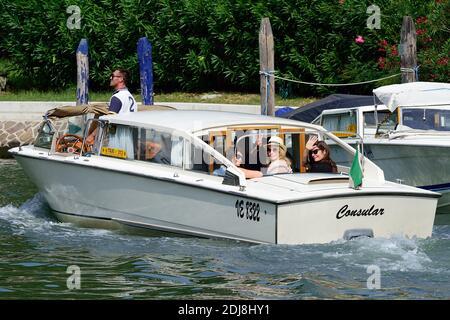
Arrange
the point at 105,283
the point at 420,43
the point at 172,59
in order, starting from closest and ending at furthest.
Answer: the point at 105,283, the point at 420,43, the point at 172,59

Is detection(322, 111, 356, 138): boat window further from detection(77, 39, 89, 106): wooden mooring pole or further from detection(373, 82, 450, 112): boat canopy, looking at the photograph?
detection(77, 39, 89, 106): wooden mooring pole

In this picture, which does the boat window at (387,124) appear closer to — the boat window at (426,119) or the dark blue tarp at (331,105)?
the boat window at (426,119)

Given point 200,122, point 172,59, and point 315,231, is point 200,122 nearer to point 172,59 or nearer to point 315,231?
point 315,231

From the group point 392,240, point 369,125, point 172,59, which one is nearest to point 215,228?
point 392,240

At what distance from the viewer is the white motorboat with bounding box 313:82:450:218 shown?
16359mm

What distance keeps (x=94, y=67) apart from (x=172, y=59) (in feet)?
6.39

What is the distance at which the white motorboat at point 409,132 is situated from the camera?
16.4 metres

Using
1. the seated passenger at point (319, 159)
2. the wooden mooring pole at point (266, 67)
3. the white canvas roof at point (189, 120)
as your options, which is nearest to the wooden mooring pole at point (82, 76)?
the wooden mooring pole at point (266, 67)

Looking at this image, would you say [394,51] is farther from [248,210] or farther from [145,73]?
[248,210]

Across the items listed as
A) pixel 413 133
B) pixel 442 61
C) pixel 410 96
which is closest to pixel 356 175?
pixel 413 133

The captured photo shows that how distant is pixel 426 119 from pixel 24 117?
1108 centimetres

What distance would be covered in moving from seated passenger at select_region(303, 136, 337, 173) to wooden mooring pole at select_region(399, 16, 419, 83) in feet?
24.6

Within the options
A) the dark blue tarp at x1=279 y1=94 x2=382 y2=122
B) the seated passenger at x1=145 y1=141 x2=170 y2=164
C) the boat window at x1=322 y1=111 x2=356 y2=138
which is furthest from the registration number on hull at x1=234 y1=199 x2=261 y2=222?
the dark blue tarp at x1=279 y1=94 x2=382 y2=122

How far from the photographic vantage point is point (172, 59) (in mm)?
29312
